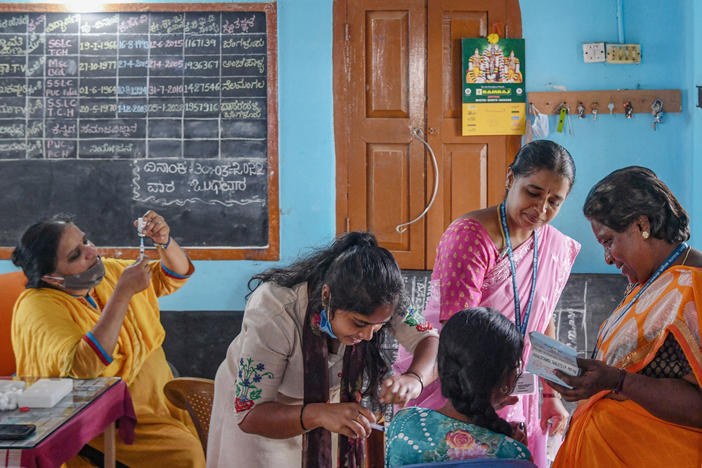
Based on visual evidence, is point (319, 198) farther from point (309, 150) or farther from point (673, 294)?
point (673, 294)

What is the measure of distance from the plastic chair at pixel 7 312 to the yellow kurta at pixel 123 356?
0.55 metres

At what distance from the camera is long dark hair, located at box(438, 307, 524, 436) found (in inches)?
A: 57.4

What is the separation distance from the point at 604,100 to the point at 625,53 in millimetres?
307

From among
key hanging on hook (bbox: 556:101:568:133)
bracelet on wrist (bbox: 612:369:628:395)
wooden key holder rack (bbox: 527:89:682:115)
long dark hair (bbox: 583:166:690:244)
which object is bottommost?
bracelet on wrist (bbox: 612:369:628:395)

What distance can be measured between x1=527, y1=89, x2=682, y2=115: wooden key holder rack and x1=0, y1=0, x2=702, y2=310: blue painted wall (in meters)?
0.05

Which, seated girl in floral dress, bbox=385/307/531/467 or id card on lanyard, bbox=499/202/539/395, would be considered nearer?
seated girl in floral dress, bbox=385/307/531/467

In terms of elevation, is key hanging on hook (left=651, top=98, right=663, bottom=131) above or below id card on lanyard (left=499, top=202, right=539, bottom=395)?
above

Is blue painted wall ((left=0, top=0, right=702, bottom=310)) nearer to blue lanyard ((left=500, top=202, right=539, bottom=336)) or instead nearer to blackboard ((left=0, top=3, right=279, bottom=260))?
blackboard ((left=0, top=3, right=279, bottom=260))

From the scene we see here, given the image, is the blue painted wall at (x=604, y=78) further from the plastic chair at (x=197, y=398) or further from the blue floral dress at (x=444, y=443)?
the blue floral dress at (x=444, y=443)

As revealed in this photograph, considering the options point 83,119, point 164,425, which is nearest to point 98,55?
point 83,119

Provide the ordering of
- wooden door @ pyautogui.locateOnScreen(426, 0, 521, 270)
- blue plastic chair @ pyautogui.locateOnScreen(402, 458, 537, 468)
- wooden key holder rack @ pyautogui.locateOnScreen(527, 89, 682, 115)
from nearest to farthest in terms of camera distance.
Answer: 1. blue plastic chair @ pyautogui.locateOnScreen(402, 458, 537, 468)
2. wooden key holder rack @ pyautogui.locateOnScreen(527, 89, 682, 115)
3. wooden door @ pyautogui.locateOnScreen(426, 0, 521, 270)

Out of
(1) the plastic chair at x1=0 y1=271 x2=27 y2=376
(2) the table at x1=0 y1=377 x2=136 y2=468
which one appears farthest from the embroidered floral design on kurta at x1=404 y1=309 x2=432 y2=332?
(1) the plastic chair at x1=0 y1=271 x2=27 y2=376

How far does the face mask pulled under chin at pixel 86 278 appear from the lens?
2.48 m

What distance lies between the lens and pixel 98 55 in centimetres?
405
